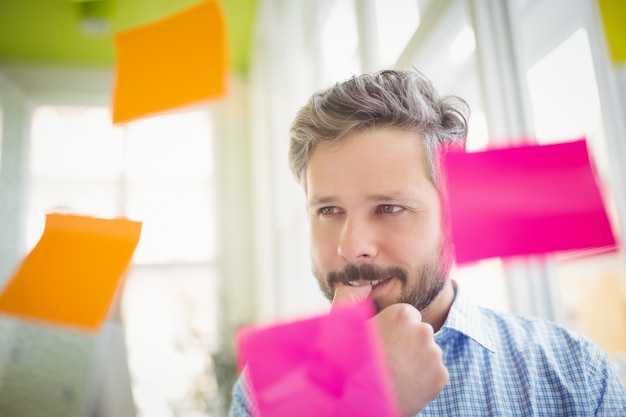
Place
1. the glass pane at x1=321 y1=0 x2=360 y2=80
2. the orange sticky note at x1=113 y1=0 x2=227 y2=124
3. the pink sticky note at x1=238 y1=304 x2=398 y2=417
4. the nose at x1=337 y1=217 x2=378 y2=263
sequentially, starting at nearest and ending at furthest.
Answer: the pink sticky note at x1=238 y1=304 x2=398 y2=417
the nose at x1=337 y1=217 x2=378 y2=263
the orange sticky note at x1=113 y1=0 x2=227 y2=124
the glass pane at x1=321 y1=0 x2=360 y2=80

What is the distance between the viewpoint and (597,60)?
17.7 inches

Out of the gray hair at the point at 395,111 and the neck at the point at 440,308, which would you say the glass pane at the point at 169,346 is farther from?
the gray hair at the point at 395,111

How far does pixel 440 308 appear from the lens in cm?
52

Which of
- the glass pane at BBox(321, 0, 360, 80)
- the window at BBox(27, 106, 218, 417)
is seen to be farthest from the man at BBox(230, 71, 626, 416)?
the window at BBox(27, 106, 218, 417)

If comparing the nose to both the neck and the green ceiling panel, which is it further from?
the green ceiling panel

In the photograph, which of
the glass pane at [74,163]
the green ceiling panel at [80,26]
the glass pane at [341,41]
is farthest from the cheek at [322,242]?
the glass pane at [74,163]

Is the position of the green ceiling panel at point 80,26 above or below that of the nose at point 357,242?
above

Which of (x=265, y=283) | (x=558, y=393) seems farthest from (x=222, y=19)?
(x=265, y=283)

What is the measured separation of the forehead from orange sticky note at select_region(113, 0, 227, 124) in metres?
0.19

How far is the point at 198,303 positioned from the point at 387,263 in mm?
2148

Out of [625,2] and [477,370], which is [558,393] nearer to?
[477,370]

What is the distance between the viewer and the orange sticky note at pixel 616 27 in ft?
1.12

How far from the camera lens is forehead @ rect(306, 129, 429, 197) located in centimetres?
43

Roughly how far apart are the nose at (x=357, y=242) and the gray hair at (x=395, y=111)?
0.22 feet
